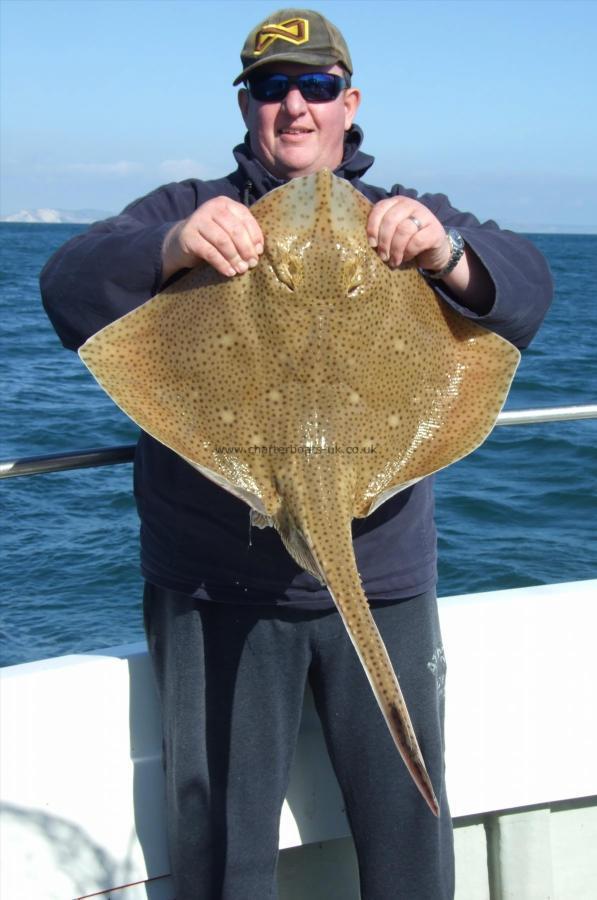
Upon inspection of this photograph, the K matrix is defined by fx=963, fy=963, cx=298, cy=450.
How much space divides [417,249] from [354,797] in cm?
155

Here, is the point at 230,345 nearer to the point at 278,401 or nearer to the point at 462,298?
the point at 278,401

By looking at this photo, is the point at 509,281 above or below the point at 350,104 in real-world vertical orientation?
below

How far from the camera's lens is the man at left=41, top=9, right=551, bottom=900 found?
255 centimetres

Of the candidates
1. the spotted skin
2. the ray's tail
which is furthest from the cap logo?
the ray's tail

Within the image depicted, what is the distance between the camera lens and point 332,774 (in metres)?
3.11

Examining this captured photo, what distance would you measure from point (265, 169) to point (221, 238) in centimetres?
57

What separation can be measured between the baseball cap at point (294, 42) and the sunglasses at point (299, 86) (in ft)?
0.12

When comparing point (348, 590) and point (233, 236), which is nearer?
point (348, 590)

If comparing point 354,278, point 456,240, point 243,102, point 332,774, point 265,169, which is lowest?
point 332,774

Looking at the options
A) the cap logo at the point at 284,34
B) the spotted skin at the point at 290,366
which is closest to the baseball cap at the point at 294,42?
the cap logo at the point at 284,34

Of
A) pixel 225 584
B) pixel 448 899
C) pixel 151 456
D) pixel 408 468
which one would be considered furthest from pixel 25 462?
pixel 448 899

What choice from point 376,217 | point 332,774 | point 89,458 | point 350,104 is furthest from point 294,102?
point 332,774

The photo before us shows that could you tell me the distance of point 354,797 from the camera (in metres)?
2.76

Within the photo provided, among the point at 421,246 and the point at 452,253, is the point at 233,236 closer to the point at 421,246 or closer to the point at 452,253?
the point at 421,246
